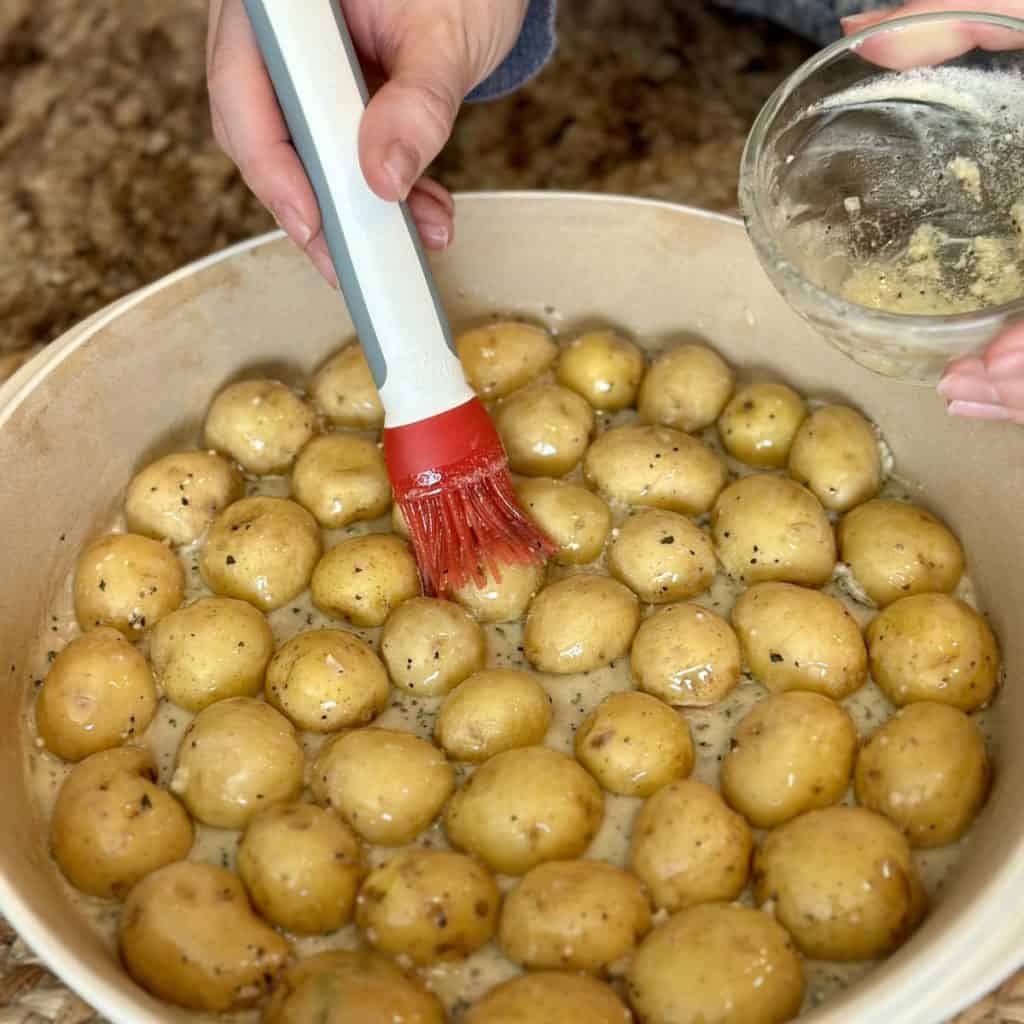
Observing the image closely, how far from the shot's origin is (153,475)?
1.04 meters

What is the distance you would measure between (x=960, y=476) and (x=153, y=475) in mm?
639

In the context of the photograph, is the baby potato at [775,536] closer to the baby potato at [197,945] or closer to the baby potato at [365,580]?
the baby potato at [365,580]

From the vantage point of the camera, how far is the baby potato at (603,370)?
1121 mm

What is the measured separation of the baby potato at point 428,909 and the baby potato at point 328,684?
14 cm

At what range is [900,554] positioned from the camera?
0.96 meters

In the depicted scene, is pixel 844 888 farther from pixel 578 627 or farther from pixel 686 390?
pixel 686 390

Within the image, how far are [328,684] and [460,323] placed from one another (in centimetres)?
44

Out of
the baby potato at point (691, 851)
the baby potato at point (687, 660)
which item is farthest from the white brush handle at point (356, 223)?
the baby potato at point (691, 851)

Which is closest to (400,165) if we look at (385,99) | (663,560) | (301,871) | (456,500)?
(385,99)

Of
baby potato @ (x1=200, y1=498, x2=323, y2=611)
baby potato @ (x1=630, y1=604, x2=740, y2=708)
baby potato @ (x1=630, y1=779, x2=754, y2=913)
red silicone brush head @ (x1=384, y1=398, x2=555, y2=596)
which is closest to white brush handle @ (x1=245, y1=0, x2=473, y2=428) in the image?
red silicone brush head @ (x1=384, y1=398, x2=555, y2=596)

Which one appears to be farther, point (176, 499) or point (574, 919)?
point (176, 499)

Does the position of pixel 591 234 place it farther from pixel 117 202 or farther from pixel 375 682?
pixel 117 202

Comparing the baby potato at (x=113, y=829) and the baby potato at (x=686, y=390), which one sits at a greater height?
the baby potato at (x=113, y=829)

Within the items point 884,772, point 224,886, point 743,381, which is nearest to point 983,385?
point 884,772
